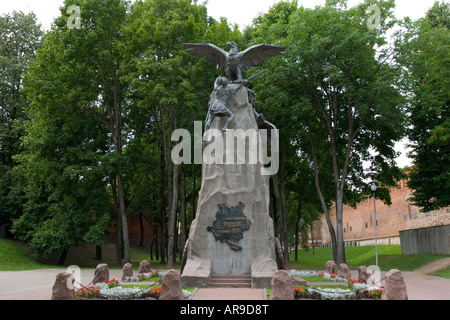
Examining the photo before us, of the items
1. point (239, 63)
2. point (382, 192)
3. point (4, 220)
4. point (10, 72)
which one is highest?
point (10, 72)

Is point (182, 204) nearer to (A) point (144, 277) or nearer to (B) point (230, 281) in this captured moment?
(A) point (144, 277)

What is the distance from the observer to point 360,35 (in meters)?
20.6

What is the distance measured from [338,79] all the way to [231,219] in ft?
36.5

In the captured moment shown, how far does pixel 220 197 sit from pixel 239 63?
546 cm

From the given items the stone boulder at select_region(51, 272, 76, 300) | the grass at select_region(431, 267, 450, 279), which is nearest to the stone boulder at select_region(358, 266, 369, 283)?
the grass at select_region(431, 267, 450, 279)

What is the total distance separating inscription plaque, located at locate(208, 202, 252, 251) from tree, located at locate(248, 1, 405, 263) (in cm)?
1041

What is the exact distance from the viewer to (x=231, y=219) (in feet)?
44.2

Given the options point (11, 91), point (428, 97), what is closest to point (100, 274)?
point (428, 97)

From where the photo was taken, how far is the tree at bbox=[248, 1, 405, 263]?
21.0 meters

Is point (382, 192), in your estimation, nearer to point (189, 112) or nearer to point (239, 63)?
point (189, 112)

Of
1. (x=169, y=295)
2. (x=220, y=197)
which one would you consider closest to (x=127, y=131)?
(x=220, y=197)

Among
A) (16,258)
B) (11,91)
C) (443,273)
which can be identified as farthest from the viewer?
(11,91)

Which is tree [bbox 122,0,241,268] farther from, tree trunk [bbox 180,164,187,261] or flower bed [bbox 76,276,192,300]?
flower bed [bbox 76,276,192,300]

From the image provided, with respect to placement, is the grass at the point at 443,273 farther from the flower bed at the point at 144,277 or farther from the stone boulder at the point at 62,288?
the stone boulder at the point at 62,288
